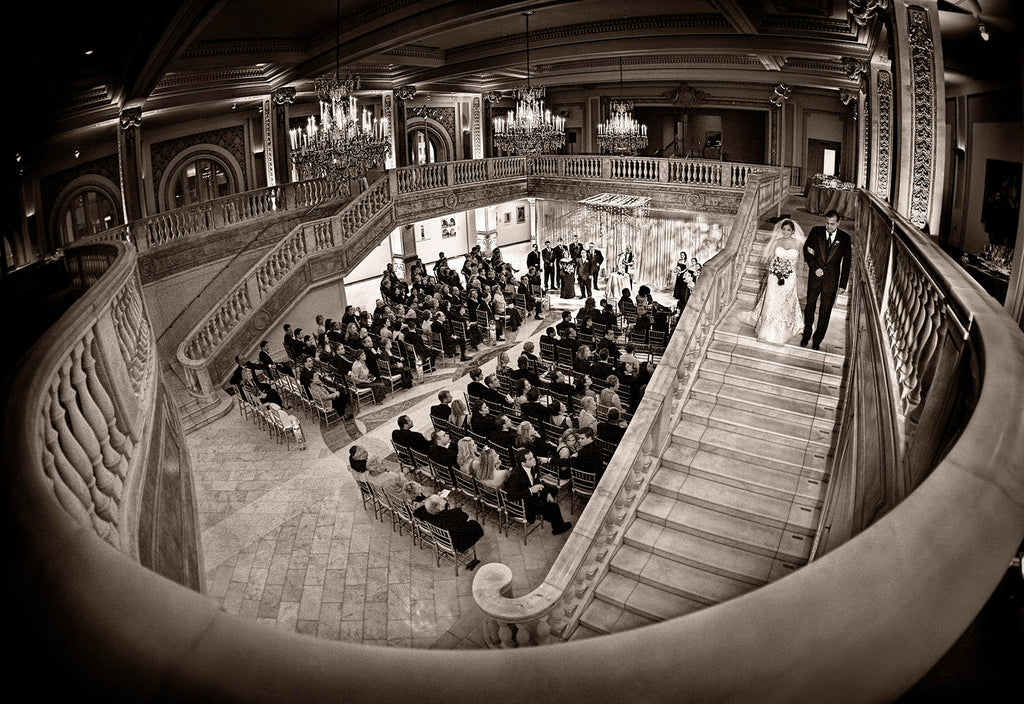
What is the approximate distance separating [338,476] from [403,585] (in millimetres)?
2923

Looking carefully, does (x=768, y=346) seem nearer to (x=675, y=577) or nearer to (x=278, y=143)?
(x=675, y=577)

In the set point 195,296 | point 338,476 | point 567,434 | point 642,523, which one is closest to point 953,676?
point 642,523

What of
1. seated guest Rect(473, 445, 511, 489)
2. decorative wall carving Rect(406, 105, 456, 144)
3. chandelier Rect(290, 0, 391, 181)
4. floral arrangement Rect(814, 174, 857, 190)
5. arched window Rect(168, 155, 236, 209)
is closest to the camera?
seated guest Rect(473, 445, 511, 489)

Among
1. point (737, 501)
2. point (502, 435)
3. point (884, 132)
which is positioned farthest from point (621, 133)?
point (737, 501)

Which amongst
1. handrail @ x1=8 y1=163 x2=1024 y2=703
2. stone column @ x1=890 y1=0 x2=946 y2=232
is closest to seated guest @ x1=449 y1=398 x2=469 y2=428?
stone column @ x1=890 y1=0 x2=946 y2=232

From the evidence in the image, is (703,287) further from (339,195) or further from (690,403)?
(339,195)

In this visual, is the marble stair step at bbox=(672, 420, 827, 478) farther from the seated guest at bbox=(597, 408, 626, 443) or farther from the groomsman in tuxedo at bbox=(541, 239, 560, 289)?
the groomsman in tuxedo at bbox=(541, 239, 560, 289)

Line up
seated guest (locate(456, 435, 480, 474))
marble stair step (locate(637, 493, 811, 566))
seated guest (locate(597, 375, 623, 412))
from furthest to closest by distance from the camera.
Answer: seated guest (locate(597, 375, 623, 412))
seated guest (locate(456, 435, 480, 474))
marble stair step (locate(637, 493, 811, 566))

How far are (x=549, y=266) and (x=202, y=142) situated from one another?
10.4m

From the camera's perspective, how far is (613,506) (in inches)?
270

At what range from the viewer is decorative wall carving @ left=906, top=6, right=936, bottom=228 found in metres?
7.69

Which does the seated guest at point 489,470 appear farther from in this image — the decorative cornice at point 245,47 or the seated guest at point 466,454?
the decorative cornice at point 245,47

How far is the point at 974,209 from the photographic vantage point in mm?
8172

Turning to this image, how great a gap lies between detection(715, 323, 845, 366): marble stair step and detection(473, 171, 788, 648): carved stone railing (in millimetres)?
253
